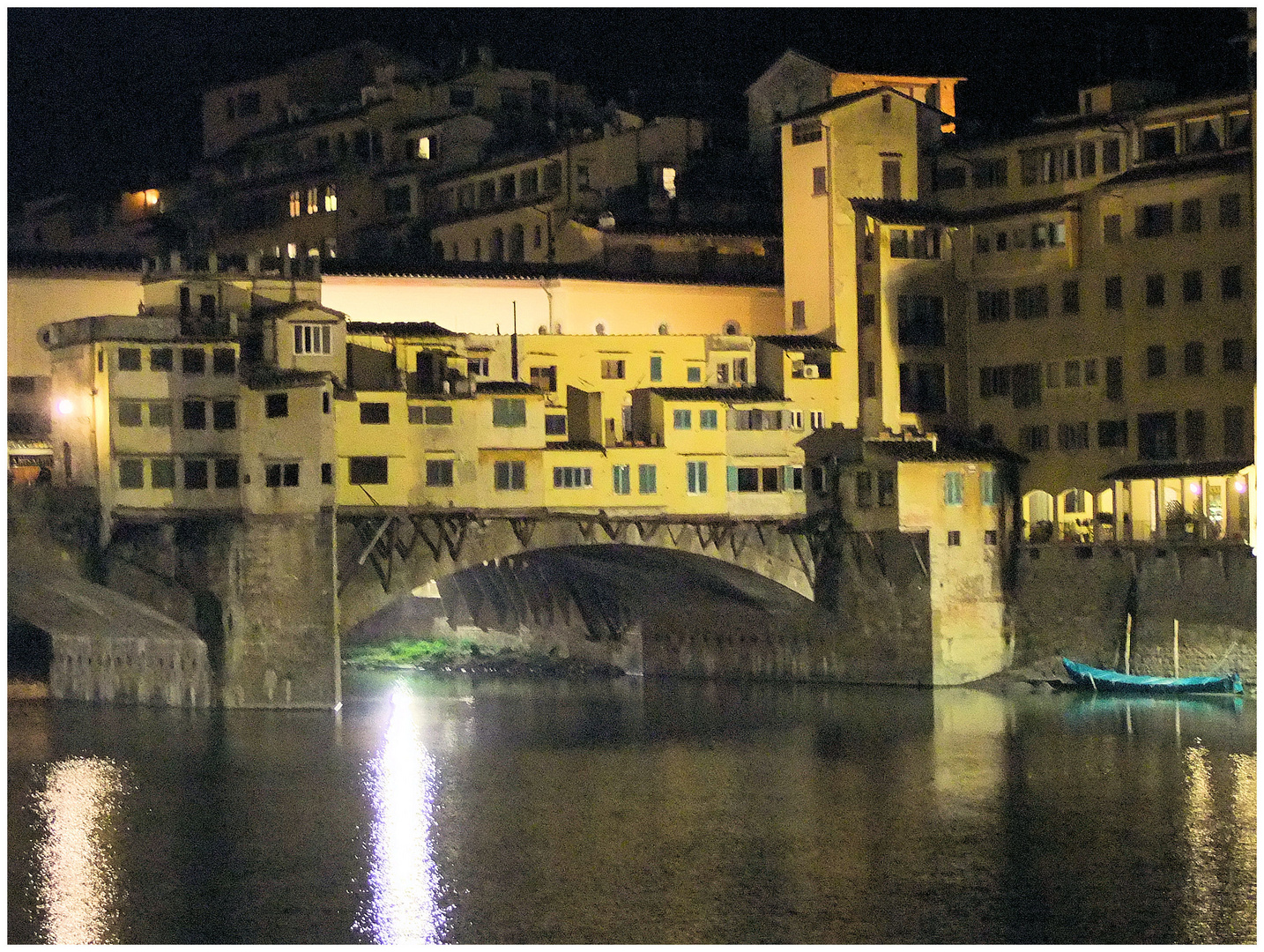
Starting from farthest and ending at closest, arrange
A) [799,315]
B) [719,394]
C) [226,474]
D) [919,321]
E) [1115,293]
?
[799,315] < [919,321] < [719,394] < [1115,293] < [226,474]

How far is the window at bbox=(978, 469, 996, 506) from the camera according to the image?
68375 mm

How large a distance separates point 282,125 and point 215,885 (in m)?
46.1

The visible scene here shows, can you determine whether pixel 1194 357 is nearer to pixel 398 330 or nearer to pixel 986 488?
pixel 986 488

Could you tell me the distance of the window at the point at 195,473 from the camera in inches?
2501

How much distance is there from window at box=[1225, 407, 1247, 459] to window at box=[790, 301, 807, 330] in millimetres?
11254

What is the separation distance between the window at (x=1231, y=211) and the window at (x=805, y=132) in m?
10.6

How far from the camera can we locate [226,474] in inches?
2499

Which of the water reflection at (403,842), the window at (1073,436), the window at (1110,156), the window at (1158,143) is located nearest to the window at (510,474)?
the water reflection at (403,842)

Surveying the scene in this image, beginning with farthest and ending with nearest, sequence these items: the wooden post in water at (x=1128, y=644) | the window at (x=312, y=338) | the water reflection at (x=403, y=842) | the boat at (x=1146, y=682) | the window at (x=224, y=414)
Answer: the wooden post in water at (x=1128, y=644)
the boat at (x=1146, y=682)
the window at (x=312, y=338)
the window at (x=224, y=414)
the water reflection at (x=403, y=842)

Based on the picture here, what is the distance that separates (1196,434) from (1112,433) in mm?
2239

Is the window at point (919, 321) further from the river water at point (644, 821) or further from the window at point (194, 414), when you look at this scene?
the window at point (194, 414)

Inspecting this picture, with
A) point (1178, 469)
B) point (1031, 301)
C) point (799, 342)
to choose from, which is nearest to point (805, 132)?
point (799, 342)

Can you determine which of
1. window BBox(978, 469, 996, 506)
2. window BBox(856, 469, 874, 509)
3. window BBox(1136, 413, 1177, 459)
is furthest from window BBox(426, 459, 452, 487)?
window BBox(1136, 413, 1177, 459)

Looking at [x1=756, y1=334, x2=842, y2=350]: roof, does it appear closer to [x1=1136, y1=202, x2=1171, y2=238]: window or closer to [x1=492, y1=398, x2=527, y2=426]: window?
[x1=492, y1=398, x2=527, y2=426]: window
